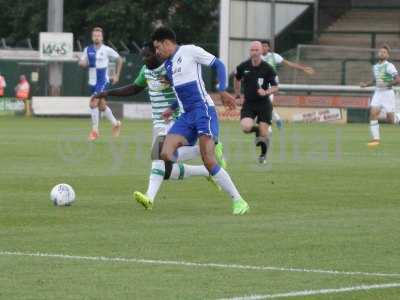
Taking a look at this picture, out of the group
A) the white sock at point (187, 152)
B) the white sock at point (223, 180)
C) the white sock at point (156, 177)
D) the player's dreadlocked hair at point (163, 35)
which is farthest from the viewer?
the white sock at point (187, 152)

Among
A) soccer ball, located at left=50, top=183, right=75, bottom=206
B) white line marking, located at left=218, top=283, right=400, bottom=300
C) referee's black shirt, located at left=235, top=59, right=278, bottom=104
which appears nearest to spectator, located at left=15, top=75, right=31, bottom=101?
referee's black shirt, located at left=235, top=59, right=278, bottom=104

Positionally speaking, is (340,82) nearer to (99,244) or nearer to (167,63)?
(167,63)

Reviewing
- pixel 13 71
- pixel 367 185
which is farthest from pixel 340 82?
pixel 367 185

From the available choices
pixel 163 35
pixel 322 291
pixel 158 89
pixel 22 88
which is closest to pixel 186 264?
pixel 322 291

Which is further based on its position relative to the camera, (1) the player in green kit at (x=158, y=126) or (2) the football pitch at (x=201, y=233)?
(1) the player in green kit at (x=158, y=126)

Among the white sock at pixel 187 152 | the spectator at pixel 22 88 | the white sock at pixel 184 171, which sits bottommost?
the spectator at pixel 22 88

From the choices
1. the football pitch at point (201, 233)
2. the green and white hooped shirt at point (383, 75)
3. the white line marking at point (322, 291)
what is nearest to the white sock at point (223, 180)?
the football pitch at point (201, 233)

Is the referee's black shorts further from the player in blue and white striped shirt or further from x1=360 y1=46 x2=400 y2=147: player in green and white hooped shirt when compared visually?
the player in blue and white striped shirt

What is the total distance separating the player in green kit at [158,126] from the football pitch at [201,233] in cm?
31

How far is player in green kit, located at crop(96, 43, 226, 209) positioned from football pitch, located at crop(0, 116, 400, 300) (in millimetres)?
309

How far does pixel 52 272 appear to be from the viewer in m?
10.3

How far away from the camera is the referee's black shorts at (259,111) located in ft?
79.7

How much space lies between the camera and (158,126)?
683 inches

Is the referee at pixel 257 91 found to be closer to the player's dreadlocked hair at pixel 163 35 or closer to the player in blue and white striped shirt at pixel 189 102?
the player in blue and white striped shirt at pixel 189 102
